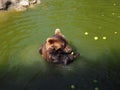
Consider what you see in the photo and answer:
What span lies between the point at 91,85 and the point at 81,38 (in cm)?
306

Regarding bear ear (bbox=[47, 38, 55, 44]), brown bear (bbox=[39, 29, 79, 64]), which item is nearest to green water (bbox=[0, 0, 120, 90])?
brown bear (bbox=[39, 29, 79, 64])

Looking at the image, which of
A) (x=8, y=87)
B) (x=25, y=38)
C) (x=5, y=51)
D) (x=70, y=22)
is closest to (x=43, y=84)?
(x=8, y=87)

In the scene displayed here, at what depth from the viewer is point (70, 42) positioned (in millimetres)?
10117

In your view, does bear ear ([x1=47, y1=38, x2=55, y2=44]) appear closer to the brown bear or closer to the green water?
the brown bear

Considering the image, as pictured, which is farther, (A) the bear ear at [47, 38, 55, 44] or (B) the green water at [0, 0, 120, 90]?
(A) the bear ear at [47, 38, 55, 44]

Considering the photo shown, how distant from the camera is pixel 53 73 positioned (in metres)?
8.41

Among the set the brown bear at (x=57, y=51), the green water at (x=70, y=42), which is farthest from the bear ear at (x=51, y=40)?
the green water at (x=70, y=42)

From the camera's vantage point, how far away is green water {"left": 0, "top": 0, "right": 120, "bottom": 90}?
8.02 m

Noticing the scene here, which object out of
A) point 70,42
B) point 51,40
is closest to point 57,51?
point 51,40

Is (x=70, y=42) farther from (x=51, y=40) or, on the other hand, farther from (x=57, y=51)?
(x=51, y=40)

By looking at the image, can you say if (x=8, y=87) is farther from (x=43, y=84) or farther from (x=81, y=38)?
(x=81, y=38)

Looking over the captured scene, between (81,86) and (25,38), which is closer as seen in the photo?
(81,86)

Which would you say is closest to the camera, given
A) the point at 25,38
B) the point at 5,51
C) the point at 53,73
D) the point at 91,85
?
the point at 91,85

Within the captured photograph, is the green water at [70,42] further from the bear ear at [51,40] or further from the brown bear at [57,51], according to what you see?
the bear ear at [51,40]
